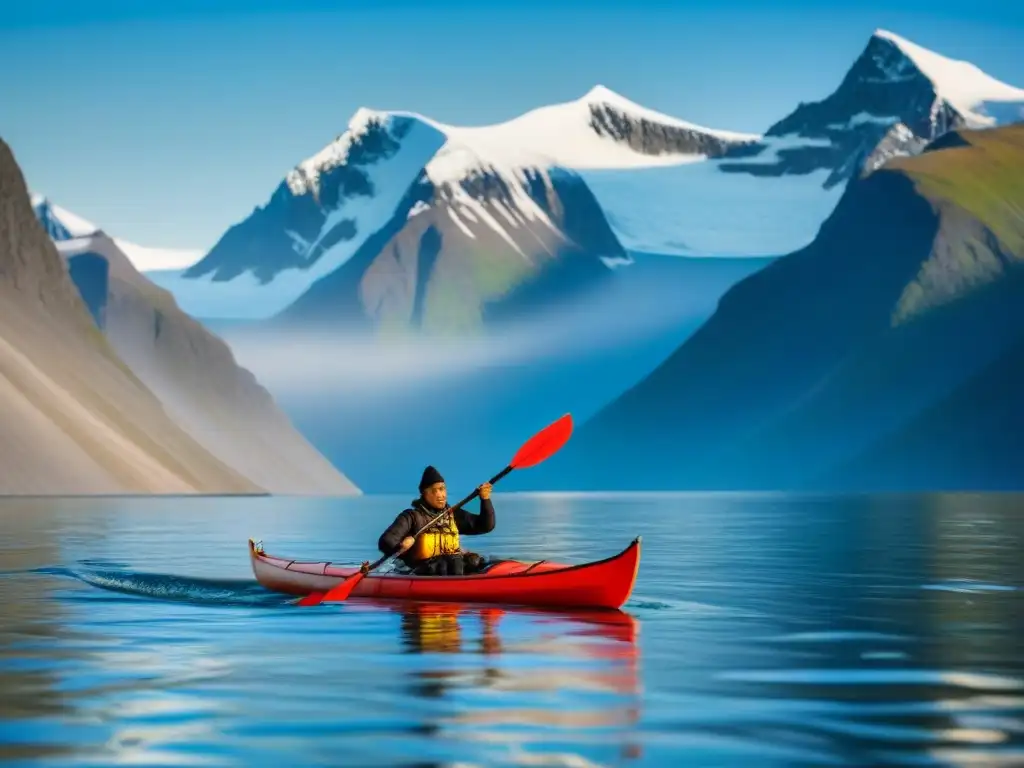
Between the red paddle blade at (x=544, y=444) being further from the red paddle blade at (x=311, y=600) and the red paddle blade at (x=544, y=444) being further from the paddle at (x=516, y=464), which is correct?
the red paddle blade at (x=311, y=600)

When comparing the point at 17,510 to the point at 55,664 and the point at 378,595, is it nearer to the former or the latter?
the point at 378,595

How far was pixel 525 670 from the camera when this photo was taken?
19266 millimetres

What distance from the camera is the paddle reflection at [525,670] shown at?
50.9ft

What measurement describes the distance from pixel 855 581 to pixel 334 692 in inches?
794

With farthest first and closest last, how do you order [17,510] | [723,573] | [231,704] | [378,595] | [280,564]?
[17,510] → [723,573] → [280,564] → [378,595] → [231,704]

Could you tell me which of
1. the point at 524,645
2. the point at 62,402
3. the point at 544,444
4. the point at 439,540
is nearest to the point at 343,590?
the point at 439,540

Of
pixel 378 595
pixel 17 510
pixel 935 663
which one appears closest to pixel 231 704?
pixel 935 663

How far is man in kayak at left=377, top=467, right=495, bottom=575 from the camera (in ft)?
88.4

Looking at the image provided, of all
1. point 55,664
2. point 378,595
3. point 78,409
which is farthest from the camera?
point 78,409

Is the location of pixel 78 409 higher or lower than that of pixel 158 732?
higher

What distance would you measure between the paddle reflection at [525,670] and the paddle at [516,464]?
0.94 meters

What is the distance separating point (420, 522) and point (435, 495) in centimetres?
51

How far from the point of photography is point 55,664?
1983 centimetres

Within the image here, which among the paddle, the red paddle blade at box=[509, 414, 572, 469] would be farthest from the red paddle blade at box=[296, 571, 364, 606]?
the red paddle blade at box=[509, 414, 572, 469]
